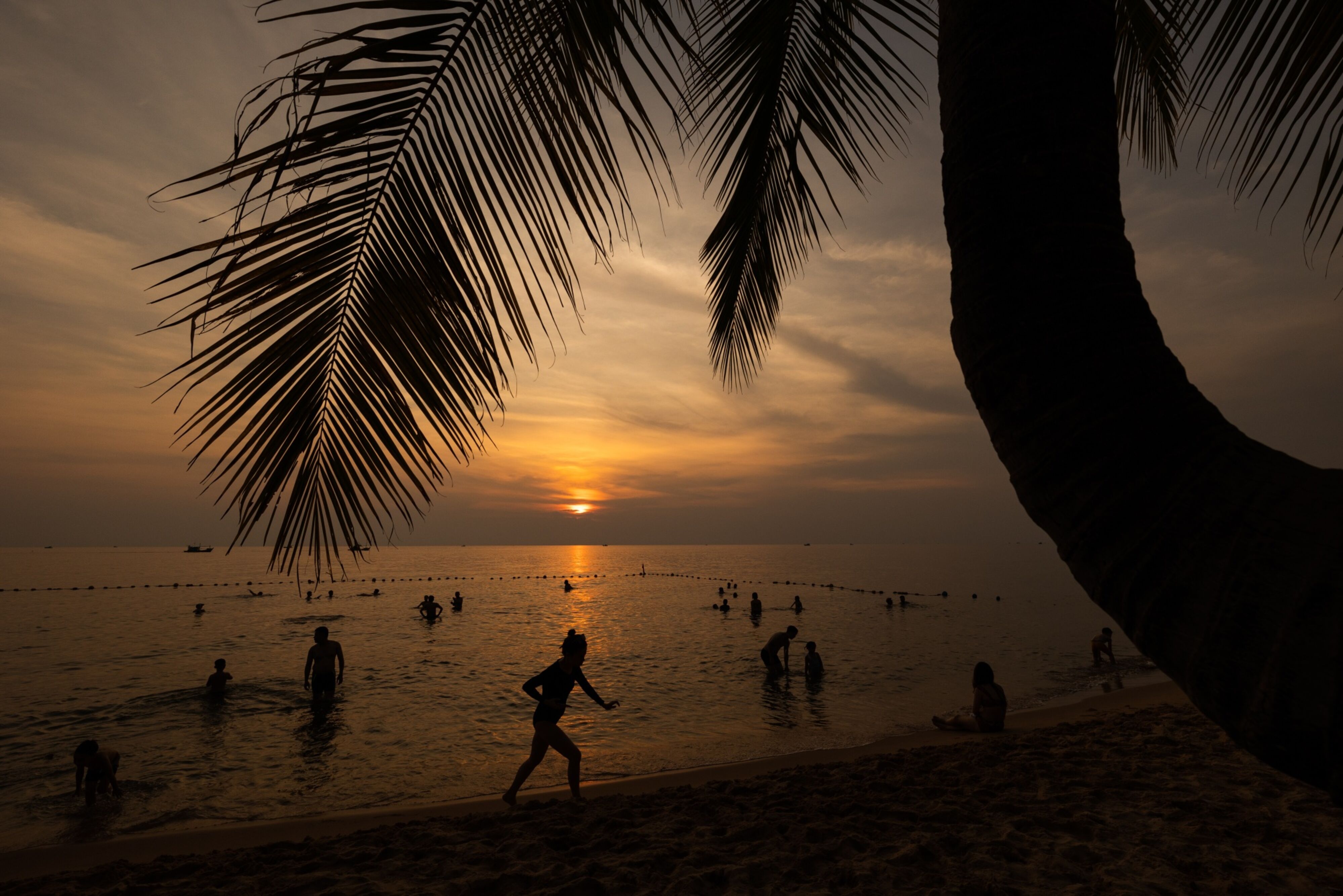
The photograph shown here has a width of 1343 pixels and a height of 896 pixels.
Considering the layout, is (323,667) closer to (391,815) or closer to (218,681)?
(218,681)

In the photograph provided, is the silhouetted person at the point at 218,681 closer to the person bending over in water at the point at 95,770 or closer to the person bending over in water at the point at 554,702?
the person bending over in water at the point at 95,770

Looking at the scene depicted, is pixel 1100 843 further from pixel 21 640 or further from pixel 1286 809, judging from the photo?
Answer: pixel 21 640

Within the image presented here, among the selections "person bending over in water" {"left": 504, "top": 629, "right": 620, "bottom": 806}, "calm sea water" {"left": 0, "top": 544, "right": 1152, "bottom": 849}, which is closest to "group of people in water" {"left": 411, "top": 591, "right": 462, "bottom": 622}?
"calm sea water" {"left": 0, "top": 544, "right": 1152, "bottom": 849}

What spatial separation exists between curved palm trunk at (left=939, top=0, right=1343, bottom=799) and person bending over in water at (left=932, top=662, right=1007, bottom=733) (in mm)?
10145

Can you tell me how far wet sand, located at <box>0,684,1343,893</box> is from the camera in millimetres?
4555

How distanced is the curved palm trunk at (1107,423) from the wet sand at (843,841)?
4.23 meters

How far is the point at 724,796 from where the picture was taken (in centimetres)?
671

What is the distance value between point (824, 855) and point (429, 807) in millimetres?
5741

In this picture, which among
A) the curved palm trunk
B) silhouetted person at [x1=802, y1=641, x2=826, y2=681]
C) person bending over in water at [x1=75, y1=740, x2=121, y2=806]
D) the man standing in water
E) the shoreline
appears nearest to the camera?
the curved palm trunk

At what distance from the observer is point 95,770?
933cm

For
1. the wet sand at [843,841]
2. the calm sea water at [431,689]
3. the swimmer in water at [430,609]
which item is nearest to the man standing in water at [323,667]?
the calm sea water at [431,689]

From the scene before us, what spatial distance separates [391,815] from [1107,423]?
930 cm

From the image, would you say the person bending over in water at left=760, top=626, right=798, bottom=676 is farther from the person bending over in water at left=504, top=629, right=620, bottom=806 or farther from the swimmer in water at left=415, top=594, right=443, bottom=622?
the swimmer in water at left=415, top=594, right=443, bottom=622

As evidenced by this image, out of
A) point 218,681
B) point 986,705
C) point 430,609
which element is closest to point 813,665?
point 986,705
